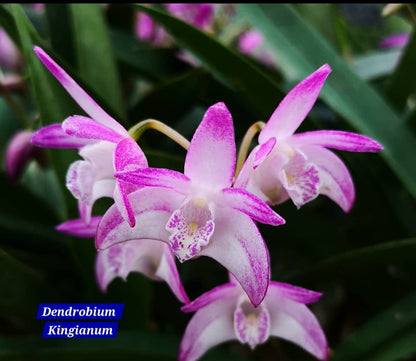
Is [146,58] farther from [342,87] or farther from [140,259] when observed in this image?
[140,259]

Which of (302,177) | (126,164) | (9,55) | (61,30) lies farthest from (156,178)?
(9,55)

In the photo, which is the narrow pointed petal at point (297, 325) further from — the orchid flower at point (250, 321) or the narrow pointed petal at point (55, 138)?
the narrow pointed petal at point (55, 138)

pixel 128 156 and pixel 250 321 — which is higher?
pixel 128 156

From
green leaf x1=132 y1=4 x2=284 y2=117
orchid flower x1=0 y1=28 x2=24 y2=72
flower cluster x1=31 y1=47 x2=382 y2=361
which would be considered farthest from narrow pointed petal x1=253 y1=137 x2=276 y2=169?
orchid flower x1=0 y1=28 x2=24 y2=72

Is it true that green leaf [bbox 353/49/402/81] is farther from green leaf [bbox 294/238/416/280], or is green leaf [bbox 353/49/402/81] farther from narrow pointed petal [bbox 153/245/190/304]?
narrow pointed petal [bbox 153/245/190/304]

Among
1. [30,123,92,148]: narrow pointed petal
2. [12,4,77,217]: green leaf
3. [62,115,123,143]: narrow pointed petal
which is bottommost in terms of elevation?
[62,115,123,143]: narrow pointed petal

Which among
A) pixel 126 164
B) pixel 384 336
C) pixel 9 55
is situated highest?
pixel 9 55

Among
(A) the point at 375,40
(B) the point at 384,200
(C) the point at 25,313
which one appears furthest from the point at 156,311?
(A) the point at 375,40
